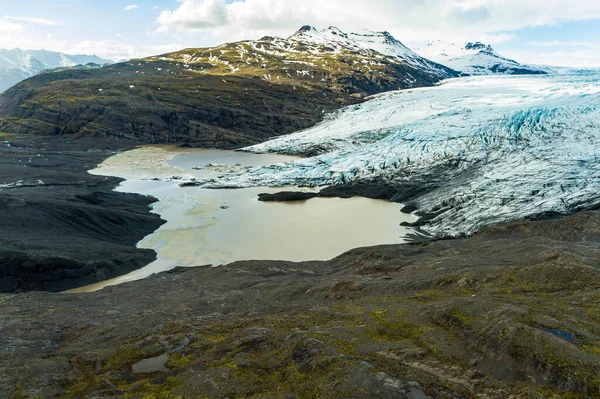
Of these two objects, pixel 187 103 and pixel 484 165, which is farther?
pixel 187 103

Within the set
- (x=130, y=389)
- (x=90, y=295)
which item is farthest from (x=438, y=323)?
(x=90, y=295)

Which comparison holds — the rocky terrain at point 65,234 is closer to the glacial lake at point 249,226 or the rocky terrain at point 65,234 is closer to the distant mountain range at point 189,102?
the glacial lake at point 249,226

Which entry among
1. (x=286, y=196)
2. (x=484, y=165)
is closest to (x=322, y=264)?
(x=286, y=196)

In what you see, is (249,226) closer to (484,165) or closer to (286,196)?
(286,196)

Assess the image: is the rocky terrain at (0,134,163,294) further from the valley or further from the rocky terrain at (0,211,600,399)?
the rocky terrain at (0,211,600,399)

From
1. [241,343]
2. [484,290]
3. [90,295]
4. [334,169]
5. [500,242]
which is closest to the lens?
[241,343]

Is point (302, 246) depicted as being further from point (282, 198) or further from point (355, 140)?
point (355, 140)
